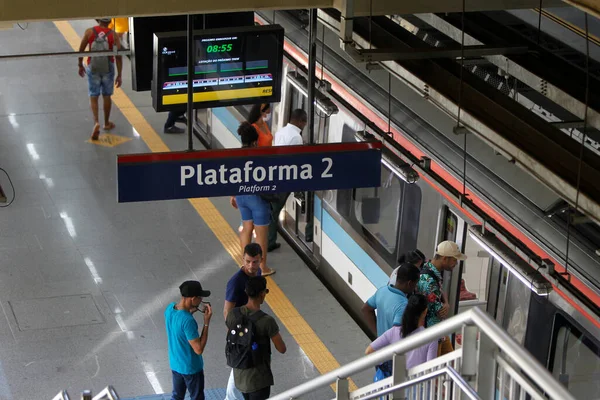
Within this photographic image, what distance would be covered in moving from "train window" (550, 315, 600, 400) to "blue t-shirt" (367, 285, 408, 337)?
43.8 inches

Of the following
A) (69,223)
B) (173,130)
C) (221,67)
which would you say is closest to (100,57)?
(173,130)

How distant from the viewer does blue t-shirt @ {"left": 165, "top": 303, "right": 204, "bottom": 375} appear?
25.4ft

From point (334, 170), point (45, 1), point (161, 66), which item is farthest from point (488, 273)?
point (45, 1)

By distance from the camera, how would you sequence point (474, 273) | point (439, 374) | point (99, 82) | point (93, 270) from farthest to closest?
point (99, 82), point (93, 270), point (474, 273), point (439, 374)

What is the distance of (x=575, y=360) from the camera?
22.5ft

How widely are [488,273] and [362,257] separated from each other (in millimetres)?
2434

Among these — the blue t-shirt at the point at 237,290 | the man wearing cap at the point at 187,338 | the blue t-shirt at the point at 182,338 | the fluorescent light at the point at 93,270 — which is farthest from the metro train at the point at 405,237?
the fluorescent light at the point at 93,270

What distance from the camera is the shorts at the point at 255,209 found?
10984 mm

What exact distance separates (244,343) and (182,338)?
56 cm

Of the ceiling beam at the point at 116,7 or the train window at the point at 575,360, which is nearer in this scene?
the ceiling beam at the point at 116,7

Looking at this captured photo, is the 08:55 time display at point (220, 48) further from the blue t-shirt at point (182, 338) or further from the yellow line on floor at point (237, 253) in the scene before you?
the yellow line on floor at point (237, 253)

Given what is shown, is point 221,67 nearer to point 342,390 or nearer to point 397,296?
point 397,296

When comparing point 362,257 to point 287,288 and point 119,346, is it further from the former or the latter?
point 119,346

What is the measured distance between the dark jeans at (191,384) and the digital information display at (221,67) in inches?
84.2
